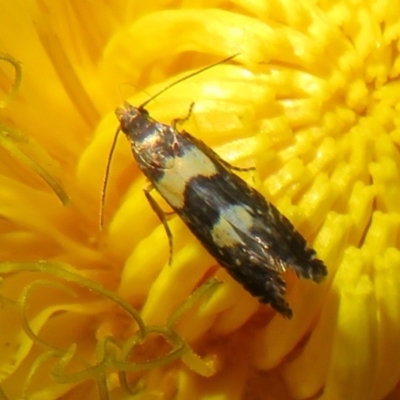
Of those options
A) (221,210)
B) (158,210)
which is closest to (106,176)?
(158,210)

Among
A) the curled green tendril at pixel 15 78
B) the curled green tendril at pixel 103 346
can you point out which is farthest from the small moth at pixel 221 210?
the curled green tendril at pixel 15 78

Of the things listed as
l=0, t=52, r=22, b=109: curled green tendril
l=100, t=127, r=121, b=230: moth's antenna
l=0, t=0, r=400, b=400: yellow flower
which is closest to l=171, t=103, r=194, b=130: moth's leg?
l=0, t=0, r=400, b=400: yellow flower

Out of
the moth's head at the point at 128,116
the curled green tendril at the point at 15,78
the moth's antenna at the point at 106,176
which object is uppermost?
the curled green tendril at the point at 15,78

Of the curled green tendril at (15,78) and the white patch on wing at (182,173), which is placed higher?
the curled green tendril at (15,78)

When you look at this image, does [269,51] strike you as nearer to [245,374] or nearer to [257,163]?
[257,163]

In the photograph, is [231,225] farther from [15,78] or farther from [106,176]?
[15,78]

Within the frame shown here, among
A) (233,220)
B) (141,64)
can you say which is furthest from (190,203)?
(141,64)

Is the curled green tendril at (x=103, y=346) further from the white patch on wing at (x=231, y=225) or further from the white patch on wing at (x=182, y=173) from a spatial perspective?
the white patch on wing at (x=182, y=173)
